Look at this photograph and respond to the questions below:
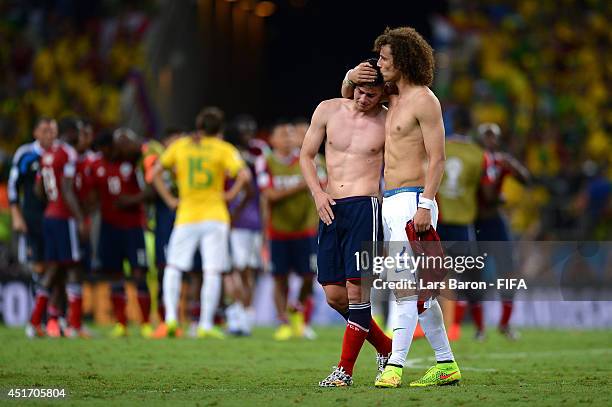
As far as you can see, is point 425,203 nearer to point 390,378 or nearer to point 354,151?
point 354,151

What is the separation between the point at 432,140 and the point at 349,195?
0.75 meters

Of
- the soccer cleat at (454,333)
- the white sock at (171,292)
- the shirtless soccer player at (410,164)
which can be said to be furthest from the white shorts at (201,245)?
the shirtless soccer player at (410,164)

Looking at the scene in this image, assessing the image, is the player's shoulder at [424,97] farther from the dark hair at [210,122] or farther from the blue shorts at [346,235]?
the dark hair at [210,122]

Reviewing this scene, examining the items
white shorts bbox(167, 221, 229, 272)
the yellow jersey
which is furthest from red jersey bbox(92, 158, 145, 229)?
white shorts bbox(167, 221, 229, 272)

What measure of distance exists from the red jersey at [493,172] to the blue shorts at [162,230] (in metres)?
3.91

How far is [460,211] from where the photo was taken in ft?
42.9

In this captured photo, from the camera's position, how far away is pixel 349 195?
8.02 metres

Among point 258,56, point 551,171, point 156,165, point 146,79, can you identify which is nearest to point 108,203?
point 156,165

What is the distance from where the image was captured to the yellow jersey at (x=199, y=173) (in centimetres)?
1320

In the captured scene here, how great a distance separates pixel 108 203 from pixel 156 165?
1010 mm

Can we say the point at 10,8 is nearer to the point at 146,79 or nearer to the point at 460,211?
the point at 146,79

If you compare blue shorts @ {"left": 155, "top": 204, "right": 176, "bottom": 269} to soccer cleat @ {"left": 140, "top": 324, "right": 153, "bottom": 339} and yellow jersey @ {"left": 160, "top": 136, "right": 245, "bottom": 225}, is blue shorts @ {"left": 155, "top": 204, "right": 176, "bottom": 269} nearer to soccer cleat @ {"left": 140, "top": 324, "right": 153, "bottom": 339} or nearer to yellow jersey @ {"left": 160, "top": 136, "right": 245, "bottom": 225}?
soccer cleat @ {"left": 140, "top": 324, "right": 153, "bottom": 339}

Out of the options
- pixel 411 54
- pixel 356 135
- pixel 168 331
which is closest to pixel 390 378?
pixel 356 135

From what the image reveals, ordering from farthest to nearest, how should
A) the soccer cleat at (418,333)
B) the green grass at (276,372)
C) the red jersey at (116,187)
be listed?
the red jersey at (116,187) → the soccer cleat at (418,333) → the green grass at (276,372)
